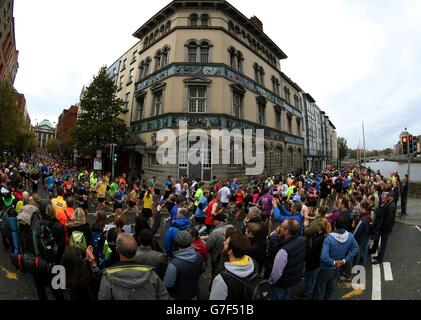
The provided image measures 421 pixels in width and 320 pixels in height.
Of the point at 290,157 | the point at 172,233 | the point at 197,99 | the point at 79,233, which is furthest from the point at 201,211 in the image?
the point at 290,157

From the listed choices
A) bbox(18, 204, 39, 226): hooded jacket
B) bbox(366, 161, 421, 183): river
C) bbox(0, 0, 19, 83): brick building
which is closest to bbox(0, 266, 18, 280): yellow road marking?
bbox(18, 204, 39, 226): hooded jacket

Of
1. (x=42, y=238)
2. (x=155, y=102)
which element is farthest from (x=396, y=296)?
(x=155, y=102)

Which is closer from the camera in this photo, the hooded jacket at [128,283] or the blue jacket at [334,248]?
the hooded jacket at [128,283]

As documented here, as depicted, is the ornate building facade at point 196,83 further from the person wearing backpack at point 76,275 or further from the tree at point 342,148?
the tree at point 342,148

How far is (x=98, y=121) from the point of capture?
24250mm

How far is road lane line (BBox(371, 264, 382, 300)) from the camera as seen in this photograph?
509 centimetres

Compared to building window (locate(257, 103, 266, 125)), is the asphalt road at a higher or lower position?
lower

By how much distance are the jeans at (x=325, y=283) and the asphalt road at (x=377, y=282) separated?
0.70 meters

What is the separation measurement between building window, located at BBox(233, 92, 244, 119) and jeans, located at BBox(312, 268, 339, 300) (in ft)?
61.1

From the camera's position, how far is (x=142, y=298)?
109 inches

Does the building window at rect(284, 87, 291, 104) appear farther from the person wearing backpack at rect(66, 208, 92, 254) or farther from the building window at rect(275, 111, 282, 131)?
the person wearing backpack at rect(66, 208, 92, 254)

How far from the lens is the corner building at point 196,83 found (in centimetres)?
2050

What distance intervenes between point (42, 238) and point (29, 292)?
1425 mm

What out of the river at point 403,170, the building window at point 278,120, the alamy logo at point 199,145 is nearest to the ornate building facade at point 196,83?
the alamy logo at point 199,145
